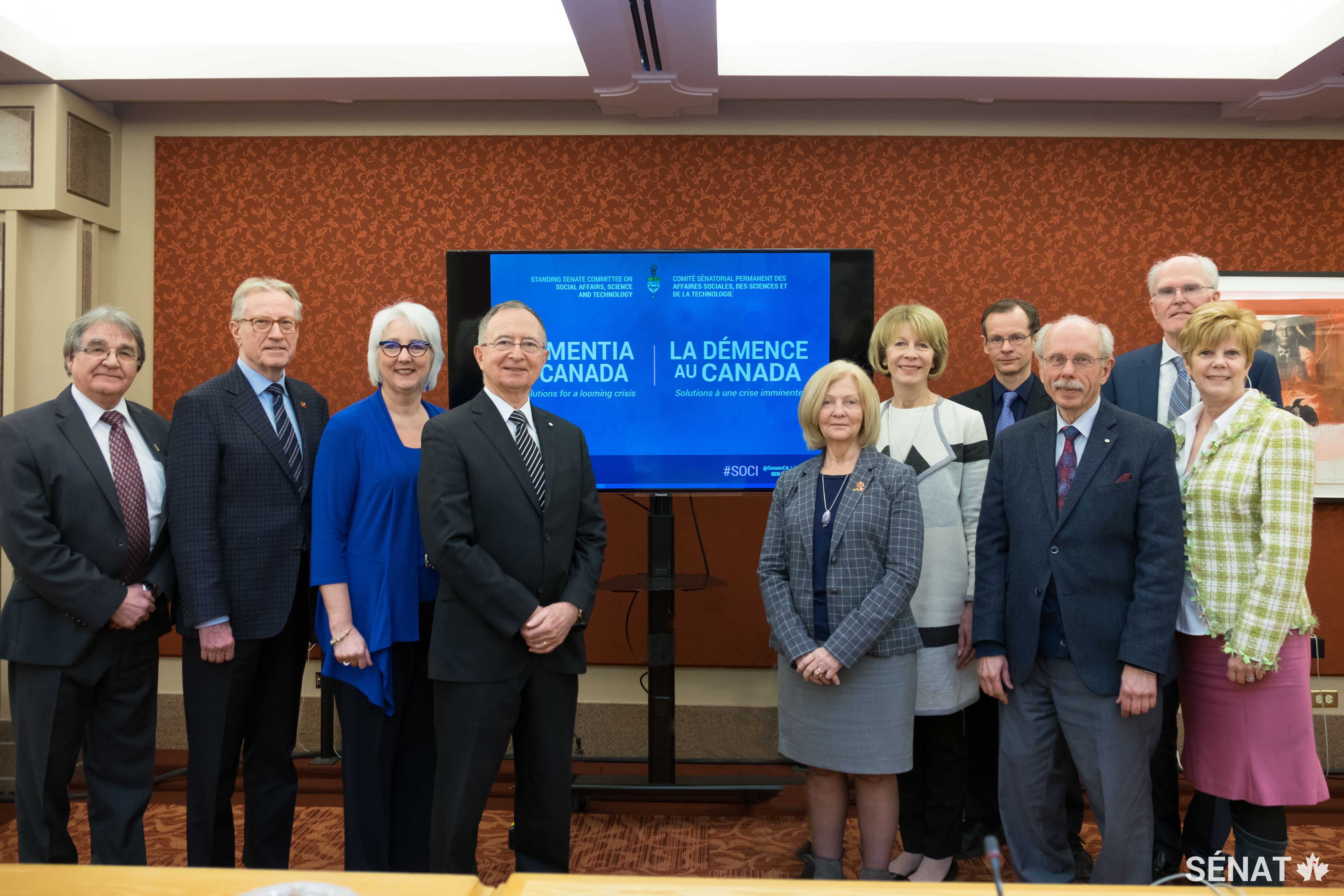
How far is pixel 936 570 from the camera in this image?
7.76 feet

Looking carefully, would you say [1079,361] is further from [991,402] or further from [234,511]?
[234,511]

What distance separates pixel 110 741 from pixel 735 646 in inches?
91.4

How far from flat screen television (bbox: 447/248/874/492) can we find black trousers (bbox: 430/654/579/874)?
115 cm

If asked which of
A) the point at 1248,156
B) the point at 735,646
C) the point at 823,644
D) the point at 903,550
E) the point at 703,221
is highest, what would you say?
the point at 1248,156

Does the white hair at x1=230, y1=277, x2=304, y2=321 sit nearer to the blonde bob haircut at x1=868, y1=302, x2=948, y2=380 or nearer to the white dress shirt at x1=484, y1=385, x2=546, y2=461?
the white dress shirt at x1=484, y1=385, x2=546, y2=461

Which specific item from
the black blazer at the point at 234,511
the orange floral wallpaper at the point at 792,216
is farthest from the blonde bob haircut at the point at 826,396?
the orange floral wallpaper at the point at 792,216

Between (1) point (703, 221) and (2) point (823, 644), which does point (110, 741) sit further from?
(1) point (703, 221)

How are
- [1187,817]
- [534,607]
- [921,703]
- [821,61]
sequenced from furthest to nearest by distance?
[821,61] < [1187,817] < [921,703] < [534,607]

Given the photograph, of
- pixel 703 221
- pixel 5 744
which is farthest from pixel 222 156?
pixel 5 744

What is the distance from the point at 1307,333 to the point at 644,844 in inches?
136

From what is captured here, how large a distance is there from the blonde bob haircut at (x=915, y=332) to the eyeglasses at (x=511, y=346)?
1.04 meters

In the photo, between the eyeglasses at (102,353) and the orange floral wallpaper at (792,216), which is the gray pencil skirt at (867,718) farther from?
the eyeglasses at (102,353)

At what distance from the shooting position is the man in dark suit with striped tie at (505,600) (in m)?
2.04

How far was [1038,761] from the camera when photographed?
2150 mm
